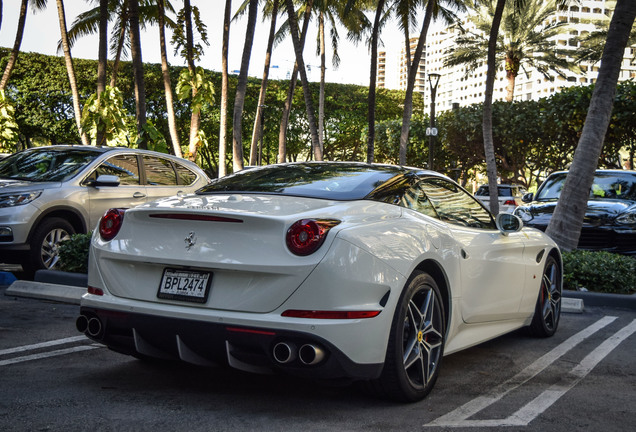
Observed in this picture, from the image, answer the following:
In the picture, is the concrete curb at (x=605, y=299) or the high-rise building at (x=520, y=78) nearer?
the concrete curb at (x=605, y=299)

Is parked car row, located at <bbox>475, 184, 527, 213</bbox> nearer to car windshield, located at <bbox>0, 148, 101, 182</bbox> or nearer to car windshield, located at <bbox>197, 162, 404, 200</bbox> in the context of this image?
car windshield, located at <bbox>0, 148, 101, 182</bbox>

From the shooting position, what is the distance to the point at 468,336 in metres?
5.10

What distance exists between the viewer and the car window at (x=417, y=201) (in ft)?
15.7

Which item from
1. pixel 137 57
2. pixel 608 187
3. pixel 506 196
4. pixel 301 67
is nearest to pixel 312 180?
pixel 608 187

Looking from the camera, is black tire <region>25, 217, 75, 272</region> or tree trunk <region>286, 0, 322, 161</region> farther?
tree trunk <region>286, 0, 322, 161</region>

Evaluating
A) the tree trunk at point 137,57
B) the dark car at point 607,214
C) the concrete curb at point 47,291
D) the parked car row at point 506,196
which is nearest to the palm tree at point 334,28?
the parked car row at point 506,196

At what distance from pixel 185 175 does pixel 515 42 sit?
36.8 metres

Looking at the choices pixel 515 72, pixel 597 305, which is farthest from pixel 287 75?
pixel 597 305

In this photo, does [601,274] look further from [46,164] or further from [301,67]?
[301,67]

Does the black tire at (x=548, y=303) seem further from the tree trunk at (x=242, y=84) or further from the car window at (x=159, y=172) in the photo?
the tree trunk at (x=242, y=84)

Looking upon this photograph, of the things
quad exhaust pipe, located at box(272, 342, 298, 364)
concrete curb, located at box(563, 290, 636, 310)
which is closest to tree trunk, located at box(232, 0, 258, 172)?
concrete curb, located at box(563, 290, 636, 310)

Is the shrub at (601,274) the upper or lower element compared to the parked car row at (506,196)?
upper

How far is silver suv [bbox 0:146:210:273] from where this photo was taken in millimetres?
8859

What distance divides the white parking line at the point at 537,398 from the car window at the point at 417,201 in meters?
1.20
